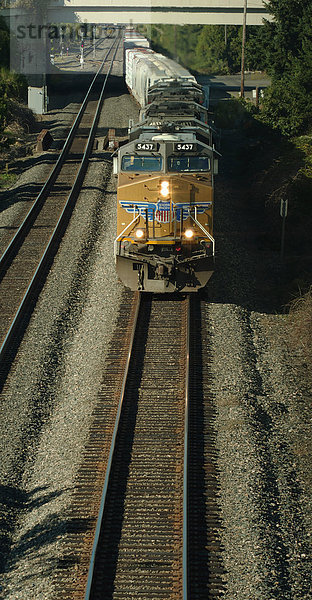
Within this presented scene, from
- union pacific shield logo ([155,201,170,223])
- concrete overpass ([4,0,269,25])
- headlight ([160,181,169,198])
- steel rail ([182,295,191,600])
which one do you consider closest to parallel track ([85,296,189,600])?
steel rail ([182,295,191,600])

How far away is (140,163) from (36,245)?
6371mm

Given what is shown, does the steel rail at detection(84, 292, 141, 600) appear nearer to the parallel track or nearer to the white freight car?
the parallel track

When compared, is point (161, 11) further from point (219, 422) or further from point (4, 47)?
point (219, 422)

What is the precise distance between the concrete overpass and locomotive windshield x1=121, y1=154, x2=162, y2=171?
4806 centimetres

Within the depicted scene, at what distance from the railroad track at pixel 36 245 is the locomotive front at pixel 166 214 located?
2.97m

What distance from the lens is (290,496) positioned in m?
11.0

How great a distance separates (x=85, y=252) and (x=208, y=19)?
160 feet

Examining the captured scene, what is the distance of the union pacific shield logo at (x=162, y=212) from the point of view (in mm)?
16859

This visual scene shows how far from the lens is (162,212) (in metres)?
16.9

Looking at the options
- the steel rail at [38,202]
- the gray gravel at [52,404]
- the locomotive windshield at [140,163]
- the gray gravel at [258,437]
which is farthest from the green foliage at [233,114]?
the locomotive windshield at [140,163]

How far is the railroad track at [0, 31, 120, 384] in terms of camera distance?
56.1 feet

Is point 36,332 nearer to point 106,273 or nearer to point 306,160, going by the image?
point 106,273

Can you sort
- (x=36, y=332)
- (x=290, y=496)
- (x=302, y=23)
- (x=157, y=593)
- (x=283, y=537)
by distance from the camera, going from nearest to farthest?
(x=157, y=593)
(x=283, y=537)
(x=290, y=496)
(x=36, y=332)
(x=302, y=23)

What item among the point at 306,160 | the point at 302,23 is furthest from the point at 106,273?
the point at 302,23
